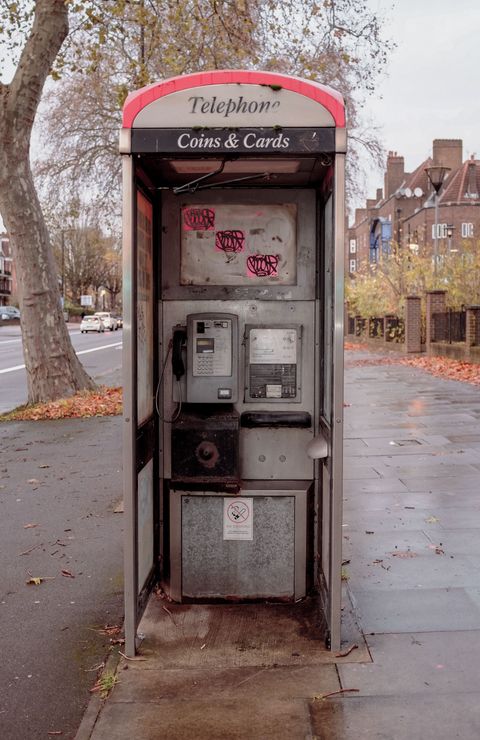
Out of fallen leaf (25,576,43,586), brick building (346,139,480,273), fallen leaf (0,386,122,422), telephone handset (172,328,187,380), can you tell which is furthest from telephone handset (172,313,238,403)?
brick building (346,139,480,273)

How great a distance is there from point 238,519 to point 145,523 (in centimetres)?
56

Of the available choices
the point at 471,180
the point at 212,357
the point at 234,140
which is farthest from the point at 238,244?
the point at 471,180

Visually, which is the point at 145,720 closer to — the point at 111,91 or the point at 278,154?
the point at 278,154

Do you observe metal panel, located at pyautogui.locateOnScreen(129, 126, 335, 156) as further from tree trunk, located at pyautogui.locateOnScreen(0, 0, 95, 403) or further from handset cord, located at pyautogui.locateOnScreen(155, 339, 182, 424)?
tree trunk, located at pyautogui.locateOnScreen(0, 0, 95, 403)

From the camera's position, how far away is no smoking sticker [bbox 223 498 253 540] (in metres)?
4.75

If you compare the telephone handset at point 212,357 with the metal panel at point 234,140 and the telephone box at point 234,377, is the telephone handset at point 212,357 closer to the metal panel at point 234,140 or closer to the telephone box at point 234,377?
the telephone box at point 234,377

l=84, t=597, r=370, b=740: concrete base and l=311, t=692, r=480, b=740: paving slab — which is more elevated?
l=311, t=692, r=480, b=740: paving slab

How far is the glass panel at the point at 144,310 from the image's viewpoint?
4414mm

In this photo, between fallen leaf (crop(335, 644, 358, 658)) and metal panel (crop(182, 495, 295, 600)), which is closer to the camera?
fallen leaf (crop(335, 644, 358, 658))

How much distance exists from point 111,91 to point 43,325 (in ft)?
40.9

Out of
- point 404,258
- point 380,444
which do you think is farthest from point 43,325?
point 404,258

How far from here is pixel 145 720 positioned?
339 centimetres

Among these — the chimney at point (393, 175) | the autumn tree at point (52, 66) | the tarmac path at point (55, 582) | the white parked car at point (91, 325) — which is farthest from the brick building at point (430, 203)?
the tarmac path at point (55, 582)

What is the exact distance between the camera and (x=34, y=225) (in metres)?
13.8
